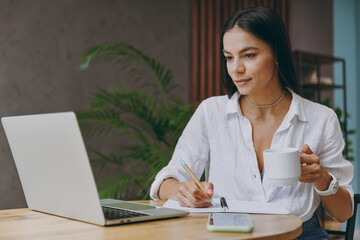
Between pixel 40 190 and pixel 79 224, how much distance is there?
188 millimetres

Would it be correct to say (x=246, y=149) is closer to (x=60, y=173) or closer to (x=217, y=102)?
(x=217, y=102)

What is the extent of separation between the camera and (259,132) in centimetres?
159

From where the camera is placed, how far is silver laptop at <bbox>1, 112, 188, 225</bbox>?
91cm

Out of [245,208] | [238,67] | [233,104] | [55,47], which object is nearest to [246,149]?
[233,104]

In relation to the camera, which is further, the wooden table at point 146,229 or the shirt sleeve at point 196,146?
the shirt sleeve at point 196,146

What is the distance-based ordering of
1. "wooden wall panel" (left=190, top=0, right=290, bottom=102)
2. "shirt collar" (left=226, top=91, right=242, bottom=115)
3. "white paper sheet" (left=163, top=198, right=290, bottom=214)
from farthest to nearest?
1. "wooden wall panel" (left=190, top=0, right=290, bottom=102)
2. "shirt collar" (left=226, top=91, right=242, bottom=115)
3. "white paper sheet" (left=163, top=198, right=290, bottom=214)

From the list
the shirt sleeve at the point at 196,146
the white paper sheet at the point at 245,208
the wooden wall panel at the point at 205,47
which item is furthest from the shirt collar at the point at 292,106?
the wooden wall panel at the point at 205,47

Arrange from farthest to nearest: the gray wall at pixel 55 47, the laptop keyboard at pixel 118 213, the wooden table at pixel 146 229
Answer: the gray wall at pixel 55 47, the laptop keyboard at pixel 118 213, the wooden table at pixel 146 229

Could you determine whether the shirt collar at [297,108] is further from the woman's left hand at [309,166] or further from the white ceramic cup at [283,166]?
the white ceramic cup at [283,166]

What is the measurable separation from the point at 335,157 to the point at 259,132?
11.0 inches

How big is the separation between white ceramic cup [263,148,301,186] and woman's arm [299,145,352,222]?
4.0 inches

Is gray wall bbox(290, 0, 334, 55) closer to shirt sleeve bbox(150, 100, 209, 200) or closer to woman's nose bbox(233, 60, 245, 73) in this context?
shirt sleeve bbox(150, 100, 209, 200)

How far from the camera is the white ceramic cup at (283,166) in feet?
3.47

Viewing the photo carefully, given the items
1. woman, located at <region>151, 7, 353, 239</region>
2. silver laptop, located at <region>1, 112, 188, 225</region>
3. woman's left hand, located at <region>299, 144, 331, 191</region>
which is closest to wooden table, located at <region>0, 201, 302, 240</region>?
silver laptop, located at <region>1, 112, 188, 225</region>
